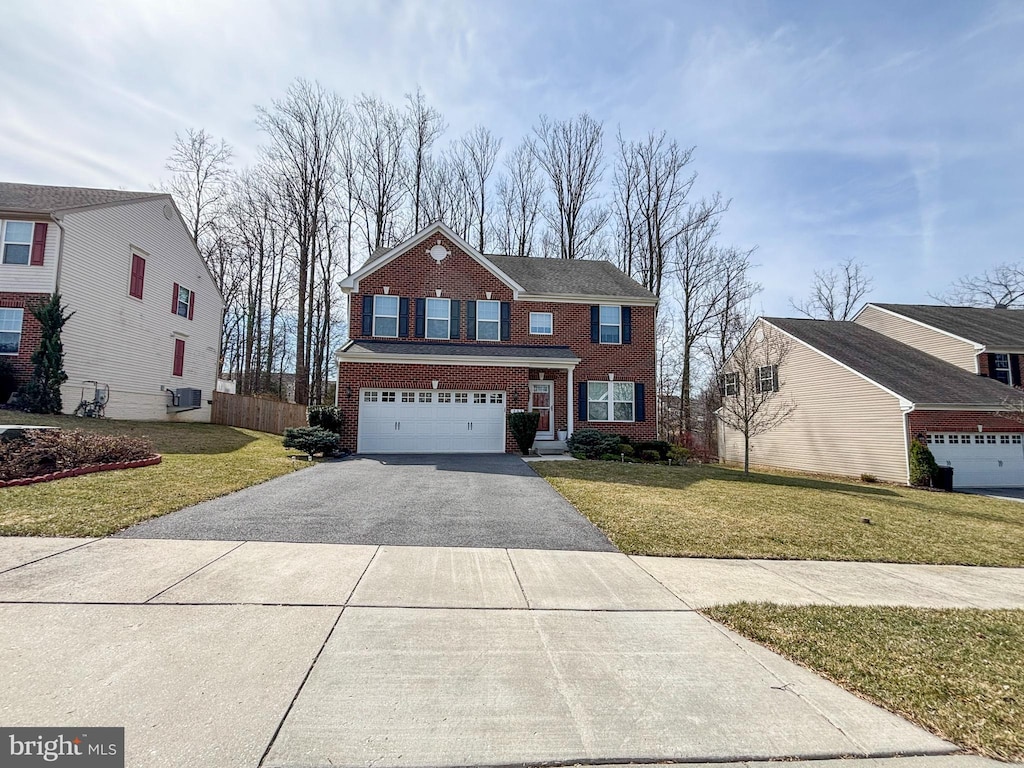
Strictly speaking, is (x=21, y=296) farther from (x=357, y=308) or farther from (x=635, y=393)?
(x=635, y=393)

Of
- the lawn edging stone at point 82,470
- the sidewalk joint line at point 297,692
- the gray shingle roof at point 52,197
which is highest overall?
the gray shingle roof at point 52,197

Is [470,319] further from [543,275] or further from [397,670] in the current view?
[397,670]

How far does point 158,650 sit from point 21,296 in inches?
750

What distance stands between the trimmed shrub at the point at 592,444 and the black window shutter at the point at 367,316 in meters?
8.10

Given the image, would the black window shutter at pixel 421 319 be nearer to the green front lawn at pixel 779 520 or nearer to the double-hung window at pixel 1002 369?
the green front lawn at pixel 779 520

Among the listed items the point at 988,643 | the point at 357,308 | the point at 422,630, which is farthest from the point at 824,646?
the point at 357,308

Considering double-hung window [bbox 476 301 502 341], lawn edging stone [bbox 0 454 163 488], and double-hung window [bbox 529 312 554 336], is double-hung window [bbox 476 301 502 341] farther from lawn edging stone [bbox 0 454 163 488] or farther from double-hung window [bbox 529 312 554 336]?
lawn edging stone [bbox 0 454 163 488]

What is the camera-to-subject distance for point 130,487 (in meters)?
7.80

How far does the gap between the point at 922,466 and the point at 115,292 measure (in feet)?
95.6

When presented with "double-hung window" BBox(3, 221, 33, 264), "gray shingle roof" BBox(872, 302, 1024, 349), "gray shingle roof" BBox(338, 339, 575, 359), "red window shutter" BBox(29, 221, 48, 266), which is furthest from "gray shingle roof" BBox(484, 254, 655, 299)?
"double-hung window" BBox(3, 221, 33, 264)

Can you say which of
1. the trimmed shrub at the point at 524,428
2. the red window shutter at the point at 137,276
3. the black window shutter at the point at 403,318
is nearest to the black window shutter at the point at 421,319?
the black window shutter at the point at 403,318

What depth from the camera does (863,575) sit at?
5.41m

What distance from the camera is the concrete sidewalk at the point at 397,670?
2307mm

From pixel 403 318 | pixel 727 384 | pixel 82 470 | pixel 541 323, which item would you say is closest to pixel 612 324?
pixel 541 323
